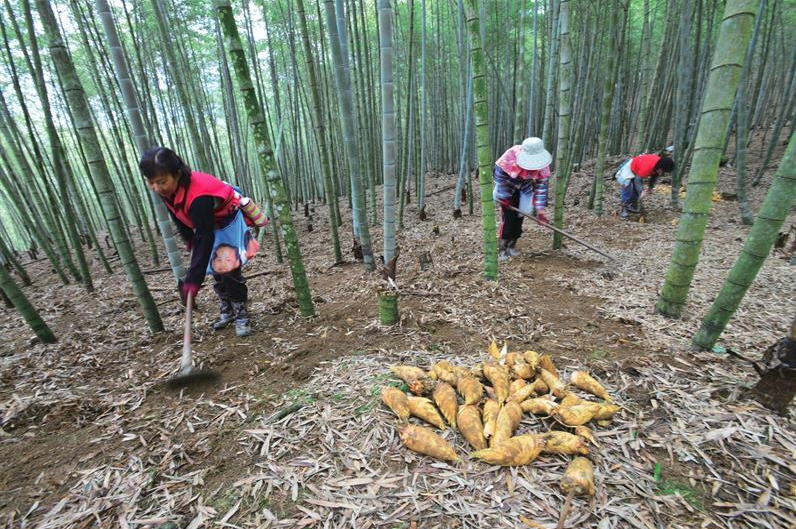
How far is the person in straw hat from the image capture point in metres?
3.71

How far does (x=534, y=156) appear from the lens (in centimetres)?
371

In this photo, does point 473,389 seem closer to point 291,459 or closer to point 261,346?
point 291,459

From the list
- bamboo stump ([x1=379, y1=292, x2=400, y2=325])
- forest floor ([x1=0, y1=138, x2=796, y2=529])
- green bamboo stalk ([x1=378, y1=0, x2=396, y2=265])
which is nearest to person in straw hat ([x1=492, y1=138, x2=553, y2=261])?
forest floor ([x1=0, y1=138, x2=796, y2=529])

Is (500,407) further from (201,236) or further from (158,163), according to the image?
(158,163)

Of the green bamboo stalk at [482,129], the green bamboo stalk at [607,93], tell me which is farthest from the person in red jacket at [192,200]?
the green bamboo stalk at [607,93]

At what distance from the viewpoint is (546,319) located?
2.67 metres

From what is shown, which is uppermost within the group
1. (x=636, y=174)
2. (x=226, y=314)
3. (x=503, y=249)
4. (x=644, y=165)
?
(x=644, y=165)

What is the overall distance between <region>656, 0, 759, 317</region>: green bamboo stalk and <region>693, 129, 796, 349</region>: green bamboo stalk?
32 cm

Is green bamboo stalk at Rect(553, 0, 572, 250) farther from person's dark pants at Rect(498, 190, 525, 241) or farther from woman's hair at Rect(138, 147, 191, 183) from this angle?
woman's hair at Rect(138, 147, 191, 183)

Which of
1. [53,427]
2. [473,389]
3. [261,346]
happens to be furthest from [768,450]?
[53,427]

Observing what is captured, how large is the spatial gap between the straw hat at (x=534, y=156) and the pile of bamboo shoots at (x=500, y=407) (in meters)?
2.52

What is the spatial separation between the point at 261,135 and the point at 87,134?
1.25 meters

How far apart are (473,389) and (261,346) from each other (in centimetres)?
169

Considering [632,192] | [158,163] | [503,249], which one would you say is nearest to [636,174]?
[632,192]
